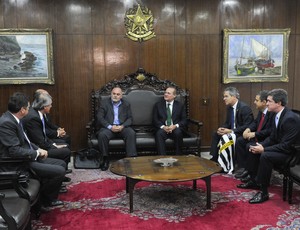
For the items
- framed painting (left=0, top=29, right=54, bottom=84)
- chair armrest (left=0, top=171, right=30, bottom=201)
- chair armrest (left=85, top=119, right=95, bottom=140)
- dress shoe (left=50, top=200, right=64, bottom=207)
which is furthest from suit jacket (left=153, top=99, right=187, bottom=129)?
chair armrest (left=0, top=171, right=30, bottom=201)

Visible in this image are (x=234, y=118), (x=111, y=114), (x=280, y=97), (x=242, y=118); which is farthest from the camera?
(x=111, y=114)

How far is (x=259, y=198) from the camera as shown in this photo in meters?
3.84

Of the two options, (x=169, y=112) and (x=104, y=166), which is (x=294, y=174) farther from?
(x=104, y=166)

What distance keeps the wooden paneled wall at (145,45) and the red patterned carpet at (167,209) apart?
1919 millimetres

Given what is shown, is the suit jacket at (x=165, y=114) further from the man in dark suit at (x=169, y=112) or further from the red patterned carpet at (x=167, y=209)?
the red patterned carpet at (x=167, y=209)

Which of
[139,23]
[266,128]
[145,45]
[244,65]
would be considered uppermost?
[139,23]

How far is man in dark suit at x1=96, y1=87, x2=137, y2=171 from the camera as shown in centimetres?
522

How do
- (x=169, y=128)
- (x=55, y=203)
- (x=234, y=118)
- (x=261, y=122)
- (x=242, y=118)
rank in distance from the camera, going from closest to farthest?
(x=55, y=203) < (x=261, y=122) < (x=242, y=118) < (x=234, y=118) < (x=169, y=128)

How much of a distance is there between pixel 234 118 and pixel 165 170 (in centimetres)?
199

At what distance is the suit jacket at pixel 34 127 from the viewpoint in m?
4.13

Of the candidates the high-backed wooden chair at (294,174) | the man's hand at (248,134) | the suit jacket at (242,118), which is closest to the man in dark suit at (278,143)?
the high-backed wooden chair at (294,174)

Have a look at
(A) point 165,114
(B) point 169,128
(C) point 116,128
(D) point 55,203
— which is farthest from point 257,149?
(D) point 55,203

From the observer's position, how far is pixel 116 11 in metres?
5.88

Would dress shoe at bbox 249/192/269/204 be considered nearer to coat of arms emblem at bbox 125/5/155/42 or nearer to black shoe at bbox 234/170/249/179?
black shoe at bbox 234/170/249/179
